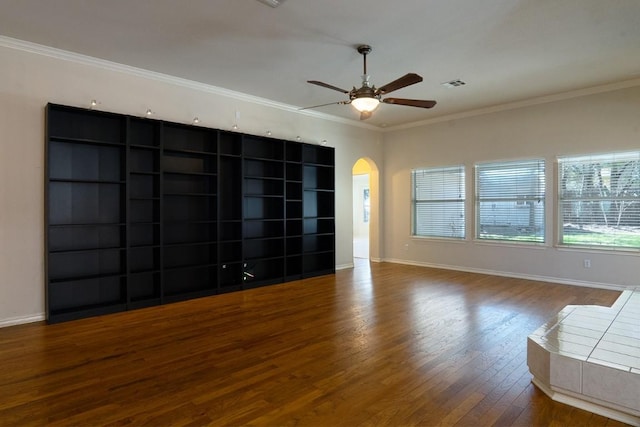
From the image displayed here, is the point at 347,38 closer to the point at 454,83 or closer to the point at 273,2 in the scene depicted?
the point at 273,2

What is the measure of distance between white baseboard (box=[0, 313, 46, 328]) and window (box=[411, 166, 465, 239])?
6539 mm

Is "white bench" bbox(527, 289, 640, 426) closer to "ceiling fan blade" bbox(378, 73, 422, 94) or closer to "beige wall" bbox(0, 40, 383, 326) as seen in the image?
"ceiling fan blade" bbox(378, 73, 422, 94)

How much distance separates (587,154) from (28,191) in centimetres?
764

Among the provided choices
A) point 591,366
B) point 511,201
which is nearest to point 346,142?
point 511,201

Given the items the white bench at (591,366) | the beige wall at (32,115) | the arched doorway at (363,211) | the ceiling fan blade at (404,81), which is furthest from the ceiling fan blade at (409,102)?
the arched doorway at (363,211)

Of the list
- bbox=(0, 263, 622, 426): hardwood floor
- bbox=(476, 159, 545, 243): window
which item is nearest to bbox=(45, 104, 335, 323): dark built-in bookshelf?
bbox=(0, 263, 622, 426): hardwood floor

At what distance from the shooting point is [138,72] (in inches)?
191

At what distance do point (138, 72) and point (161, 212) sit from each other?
6.13ft

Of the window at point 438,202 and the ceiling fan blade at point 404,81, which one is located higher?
the ceiling fan blade at point 404,81

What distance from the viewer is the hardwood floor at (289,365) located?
88.2 inches

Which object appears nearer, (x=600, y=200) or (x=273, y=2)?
(x=273, y=2)

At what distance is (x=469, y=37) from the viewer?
393 centimetres

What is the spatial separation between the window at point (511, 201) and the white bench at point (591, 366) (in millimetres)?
3644

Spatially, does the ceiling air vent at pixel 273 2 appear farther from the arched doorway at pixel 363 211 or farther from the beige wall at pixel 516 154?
the arched doorway at pixel 363 211
